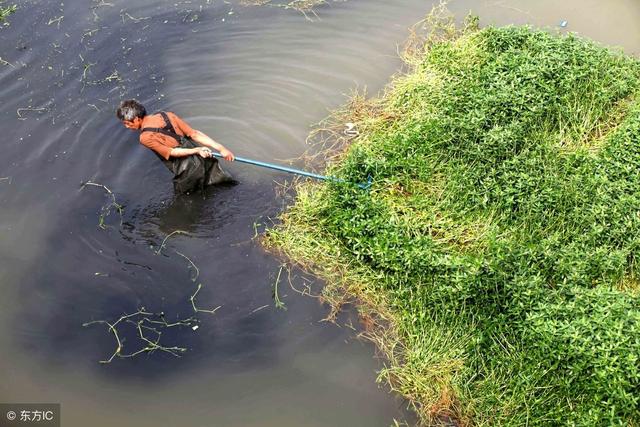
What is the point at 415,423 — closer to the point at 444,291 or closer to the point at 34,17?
the point at 444,291

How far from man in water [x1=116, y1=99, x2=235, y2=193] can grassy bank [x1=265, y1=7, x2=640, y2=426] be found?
3.30 ft

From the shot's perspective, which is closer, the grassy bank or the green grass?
the grassy bank

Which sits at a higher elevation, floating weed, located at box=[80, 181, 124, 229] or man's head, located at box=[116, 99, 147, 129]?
man's head, located at box=[116, 99, 147, 129]

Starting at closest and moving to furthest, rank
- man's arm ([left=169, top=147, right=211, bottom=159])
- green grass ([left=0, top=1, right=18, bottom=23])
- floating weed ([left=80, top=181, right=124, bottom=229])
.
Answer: man's arm ([left=169, top=147, right=211, bottom=159]) < floating weed ([left=80, top=181, right=124, bottom=229]) < green grass ([left=0, top=1, right=18, bottom=23])

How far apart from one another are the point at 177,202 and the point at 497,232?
3549mm

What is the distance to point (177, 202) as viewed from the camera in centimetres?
695

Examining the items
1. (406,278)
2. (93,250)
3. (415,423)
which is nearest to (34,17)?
(93,250)

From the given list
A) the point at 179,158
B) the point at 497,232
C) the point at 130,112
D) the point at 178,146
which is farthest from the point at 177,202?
the point at 497,232

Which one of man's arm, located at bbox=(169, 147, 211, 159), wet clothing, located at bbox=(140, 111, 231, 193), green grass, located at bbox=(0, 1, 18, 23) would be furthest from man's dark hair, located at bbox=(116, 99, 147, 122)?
green grass, located at bbox=(0, 1, 18, 23)

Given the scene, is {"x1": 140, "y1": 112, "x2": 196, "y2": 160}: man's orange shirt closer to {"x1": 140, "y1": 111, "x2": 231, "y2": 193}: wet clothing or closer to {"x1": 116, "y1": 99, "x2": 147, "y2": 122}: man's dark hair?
{"x1": 140, "y1": 111, "x2": 231, "y2": 193}: wet clothing

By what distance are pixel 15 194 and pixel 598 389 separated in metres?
6.45

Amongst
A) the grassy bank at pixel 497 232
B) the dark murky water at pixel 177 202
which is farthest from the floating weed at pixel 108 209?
the grassy bank at pixel 497 232

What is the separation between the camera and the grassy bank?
195 inches

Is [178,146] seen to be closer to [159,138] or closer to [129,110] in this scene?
[159,138]
